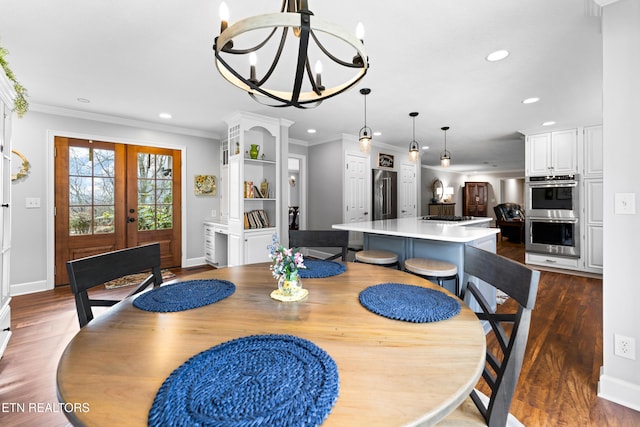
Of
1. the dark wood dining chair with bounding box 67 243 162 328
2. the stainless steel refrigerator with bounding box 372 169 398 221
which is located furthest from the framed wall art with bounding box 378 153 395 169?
the dark wood dining chair with bounding box 67 243 162 328

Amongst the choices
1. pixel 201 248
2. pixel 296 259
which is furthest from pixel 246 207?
pixel 296 259

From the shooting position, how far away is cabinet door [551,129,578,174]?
4.39m

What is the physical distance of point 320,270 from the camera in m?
1.60

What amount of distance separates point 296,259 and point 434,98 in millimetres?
3039

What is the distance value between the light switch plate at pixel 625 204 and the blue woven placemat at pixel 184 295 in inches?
84.0

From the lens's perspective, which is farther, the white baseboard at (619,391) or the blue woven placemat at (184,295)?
the white baseboard at (619,391)

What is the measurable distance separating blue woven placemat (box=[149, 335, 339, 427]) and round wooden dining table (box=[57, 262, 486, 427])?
34 millimetres

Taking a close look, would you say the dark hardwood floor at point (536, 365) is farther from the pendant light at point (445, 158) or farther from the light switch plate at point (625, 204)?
the pendant light at point (445, 158)

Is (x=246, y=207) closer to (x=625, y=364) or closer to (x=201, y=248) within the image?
(x=201, y=248)

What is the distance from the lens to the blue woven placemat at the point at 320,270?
1504 millimetres

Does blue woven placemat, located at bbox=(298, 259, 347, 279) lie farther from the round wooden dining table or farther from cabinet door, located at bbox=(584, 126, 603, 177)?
cabinet door, located at bbox=(584, 126, 603, 177)

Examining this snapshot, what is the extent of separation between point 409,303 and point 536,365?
64.1 inches

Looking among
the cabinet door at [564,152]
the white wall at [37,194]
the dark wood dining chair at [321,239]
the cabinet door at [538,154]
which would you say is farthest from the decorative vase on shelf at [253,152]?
the cabinet door at [564,152]

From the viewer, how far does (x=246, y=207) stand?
4.11 meters
